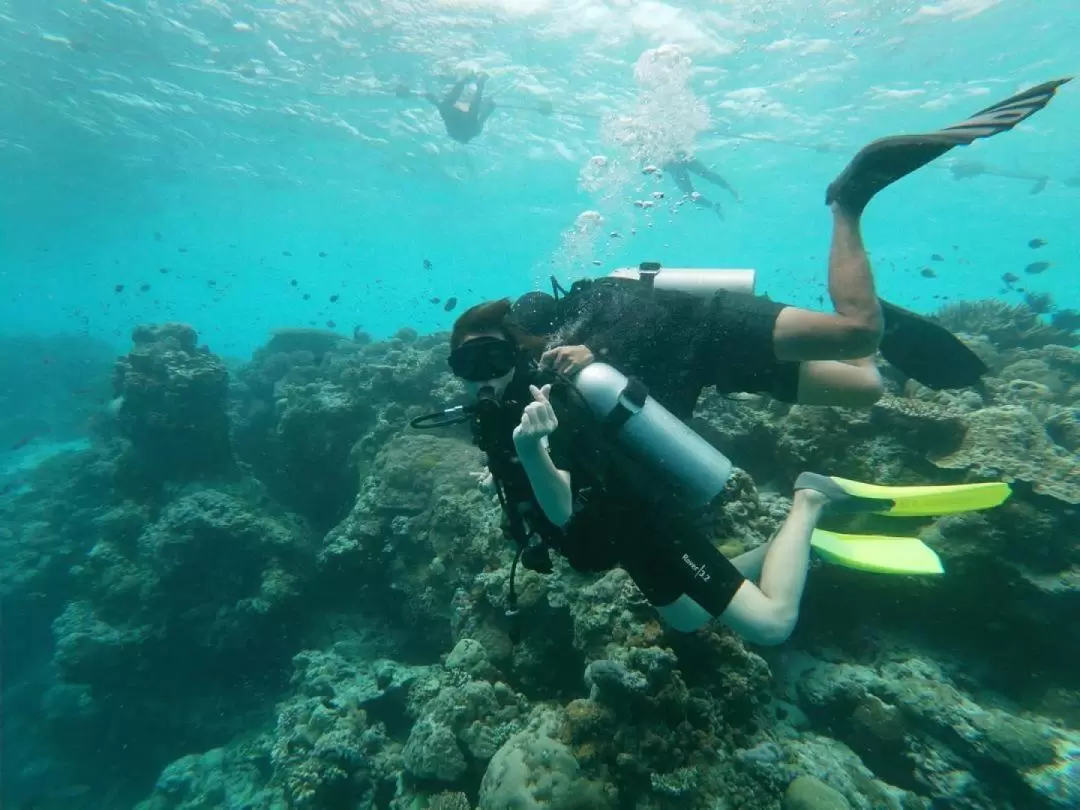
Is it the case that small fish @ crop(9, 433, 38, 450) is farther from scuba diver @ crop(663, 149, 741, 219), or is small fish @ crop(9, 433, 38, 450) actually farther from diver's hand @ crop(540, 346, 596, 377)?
scuba diver @ crop(663, 149, 741, 219)

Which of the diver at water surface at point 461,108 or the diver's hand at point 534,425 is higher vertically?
the diver at water surface at point 461,108

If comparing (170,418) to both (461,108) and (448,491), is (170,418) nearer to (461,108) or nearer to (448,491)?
(448,491)

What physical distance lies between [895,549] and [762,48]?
23.3 m

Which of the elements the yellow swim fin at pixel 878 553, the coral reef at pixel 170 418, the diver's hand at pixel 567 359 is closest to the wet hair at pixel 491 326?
the diver's hand at pixel 567 359

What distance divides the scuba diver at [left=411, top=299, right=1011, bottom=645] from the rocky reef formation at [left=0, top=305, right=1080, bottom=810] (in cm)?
71

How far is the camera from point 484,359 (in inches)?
136

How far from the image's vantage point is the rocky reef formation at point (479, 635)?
3805 mm

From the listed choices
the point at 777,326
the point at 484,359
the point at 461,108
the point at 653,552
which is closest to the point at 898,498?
the point at 777,326

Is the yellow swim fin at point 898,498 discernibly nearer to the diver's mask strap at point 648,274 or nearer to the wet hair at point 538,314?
the diver's mask strap at point 648,274

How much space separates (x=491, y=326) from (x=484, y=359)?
0.26 m

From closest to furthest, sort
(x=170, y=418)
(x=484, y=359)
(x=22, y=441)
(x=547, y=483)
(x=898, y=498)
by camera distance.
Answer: (x=547, y=483)
(x=484, y=359)
(x=898, y=498)
(x=170, y=418)
(x=22, y=441)

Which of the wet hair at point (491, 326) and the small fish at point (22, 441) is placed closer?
the wet hair at point (491, 326)

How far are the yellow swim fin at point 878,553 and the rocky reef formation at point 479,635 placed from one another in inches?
19.8

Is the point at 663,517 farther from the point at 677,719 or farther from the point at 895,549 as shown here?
the point at 895,549
